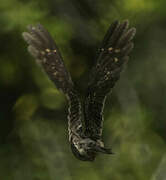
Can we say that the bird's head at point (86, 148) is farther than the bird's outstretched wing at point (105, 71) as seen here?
No

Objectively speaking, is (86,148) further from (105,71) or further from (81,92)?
(81,92)

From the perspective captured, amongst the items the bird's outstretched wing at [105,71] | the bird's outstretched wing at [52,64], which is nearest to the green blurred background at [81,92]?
the bird's outstretched wing at [105,71]

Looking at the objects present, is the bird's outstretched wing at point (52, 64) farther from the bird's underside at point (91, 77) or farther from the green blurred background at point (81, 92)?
the green blurred background at point (81, 92)

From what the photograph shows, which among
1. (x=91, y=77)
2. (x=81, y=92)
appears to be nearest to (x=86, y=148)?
(x=91, y=77)

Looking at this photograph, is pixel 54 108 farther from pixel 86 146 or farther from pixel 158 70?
pixel 86 146

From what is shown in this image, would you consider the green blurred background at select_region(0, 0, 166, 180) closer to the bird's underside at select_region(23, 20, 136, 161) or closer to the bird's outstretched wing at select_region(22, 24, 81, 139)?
the bird's underside at select_region(23, 20, 136, 161)

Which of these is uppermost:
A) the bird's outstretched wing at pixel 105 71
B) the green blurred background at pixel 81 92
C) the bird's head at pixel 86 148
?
the bird's outstretched wing at pixel 105 71
